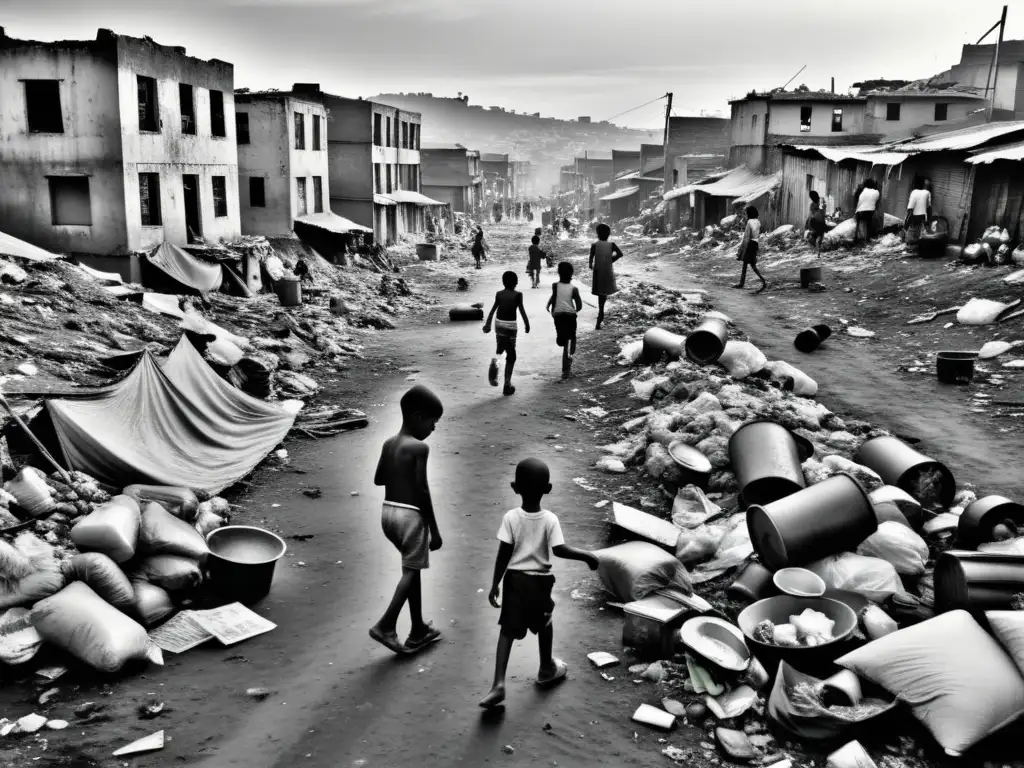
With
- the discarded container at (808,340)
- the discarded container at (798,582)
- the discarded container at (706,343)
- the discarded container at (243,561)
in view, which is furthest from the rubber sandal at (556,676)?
the discarded container at (808,340)

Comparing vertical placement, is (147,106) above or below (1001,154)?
above

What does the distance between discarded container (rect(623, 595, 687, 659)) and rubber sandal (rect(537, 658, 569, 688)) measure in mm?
531

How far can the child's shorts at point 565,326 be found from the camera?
38.9ft

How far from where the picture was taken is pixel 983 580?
4.81 m

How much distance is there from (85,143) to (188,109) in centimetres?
394

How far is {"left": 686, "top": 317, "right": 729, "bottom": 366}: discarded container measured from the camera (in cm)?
1109

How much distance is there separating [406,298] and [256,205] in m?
10.2

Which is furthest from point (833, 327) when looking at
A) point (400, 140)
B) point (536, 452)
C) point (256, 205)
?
point (400, 140)

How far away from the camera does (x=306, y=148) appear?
103 ft

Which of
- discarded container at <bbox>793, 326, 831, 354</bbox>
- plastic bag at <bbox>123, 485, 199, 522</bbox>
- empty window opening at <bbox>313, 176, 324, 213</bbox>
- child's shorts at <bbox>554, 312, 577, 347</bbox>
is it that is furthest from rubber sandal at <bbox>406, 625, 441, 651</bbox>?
empty window opening at <bbox>313, 176, 324, 213</bbox>

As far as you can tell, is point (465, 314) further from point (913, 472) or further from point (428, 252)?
point (428, 252)

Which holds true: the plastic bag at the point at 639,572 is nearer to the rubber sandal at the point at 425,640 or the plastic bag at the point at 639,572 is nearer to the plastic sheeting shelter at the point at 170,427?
the rubber sandal at the point at 425,640

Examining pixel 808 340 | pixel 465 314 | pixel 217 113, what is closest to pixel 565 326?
pixel 808 340

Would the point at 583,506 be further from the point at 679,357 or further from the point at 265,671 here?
the point at 679,357
